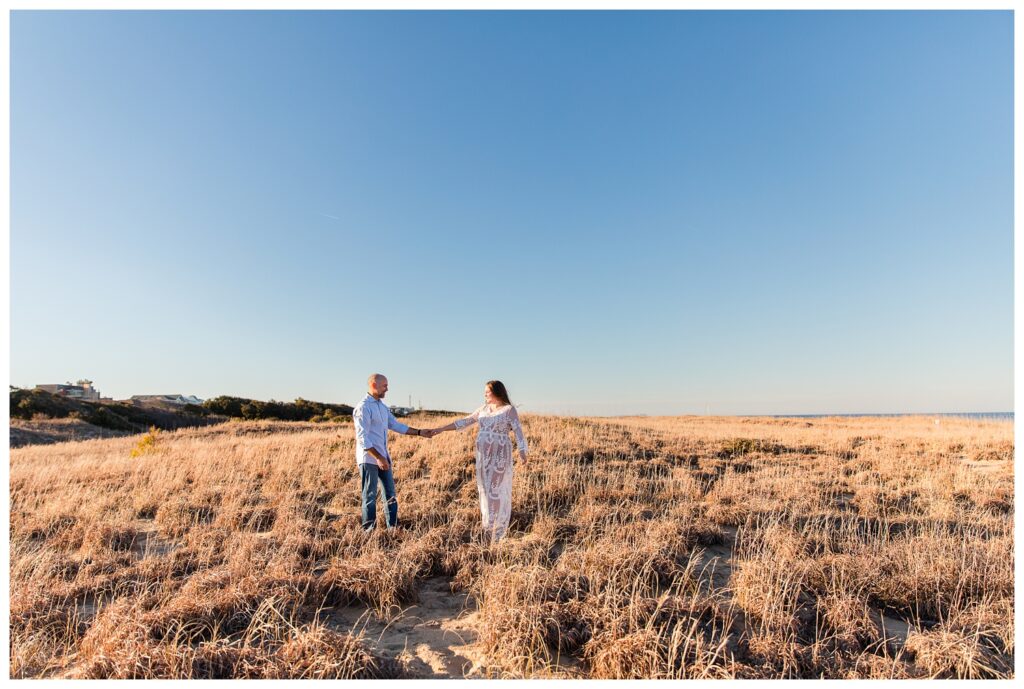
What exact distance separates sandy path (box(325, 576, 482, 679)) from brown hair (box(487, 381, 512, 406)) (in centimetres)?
251

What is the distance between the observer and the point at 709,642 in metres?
4.00

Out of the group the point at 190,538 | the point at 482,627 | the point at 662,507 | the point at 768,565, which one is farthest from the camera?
the point at 662,507

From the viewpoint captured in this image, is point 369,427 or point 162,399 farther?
point 162,399

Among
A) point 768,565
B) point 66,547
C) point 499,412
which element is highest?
point 499,412

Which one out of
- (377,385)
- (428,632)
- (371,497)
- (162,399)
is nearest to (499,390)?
(377,385)

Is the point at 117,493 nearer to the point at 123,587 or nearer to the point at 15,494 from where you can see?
the point at 15,494

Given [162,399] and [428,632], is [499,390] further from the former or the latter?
[162,399]

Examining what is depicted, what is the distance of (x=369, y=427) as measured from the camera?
684cm

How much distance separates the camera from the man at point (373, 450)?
6.81m

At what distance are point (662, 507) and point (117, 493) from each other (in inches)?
391

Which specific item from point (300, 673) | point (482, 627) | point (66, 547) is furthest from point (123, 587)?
point (482, 627)

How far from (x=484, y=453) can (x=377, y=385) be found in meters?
1.71

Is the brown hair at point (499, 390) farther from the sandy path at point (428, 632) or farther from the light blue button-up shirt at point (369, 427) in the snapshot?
the sandy path at point (428, 632)

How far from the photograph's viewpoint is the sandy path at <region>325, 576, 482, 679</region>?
3.90 metres
